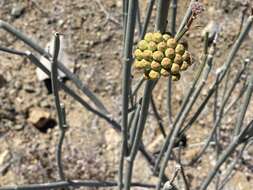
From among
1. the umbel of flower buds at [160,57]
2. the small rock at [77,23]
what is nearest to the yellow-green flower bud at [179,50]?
the umbel of flower buds at [160,57]

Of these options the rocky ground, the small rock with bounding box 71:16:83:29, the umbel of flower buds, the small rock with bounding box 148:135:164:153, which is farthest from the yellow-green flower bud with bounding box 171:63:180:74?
the small rock with bounding box 71:16:83:29

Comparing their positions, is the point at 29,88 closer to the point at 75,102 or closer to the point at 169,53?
the point at 75,102

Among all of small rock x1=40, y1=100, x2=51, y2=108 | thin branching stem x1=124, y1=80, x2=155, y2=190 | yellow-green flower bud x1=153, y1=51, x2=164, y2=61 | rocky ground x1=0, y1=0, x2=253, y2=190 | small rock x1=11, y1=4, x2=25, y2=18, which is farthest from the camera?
small rock x1=11, y1=4, x2=25, y2=18

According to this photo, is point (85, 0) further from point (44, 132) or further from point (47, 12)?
point (44, 132)

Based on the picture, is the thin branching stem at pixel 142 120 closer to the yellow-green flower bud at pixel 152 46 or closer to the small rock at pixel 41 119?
the yellow-green flower bud at pixel 152 46

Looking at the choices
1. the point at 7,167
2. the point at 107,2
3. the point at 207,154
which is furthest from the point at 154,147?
the point at 107,2

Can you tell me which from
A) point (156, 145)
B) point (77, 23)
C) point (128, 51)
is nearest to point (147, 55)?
point (128, 51)

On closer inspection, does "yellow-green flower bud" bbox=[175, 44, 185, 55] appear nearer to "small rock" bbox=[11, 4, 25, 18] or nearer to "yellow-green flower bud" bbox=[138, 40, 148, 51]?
"yellow-green flower bud" bbox=[138, 40, 148, 51]
